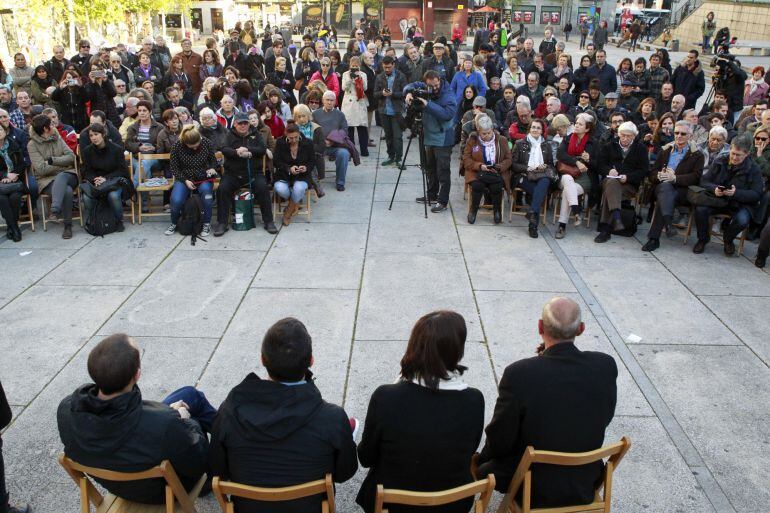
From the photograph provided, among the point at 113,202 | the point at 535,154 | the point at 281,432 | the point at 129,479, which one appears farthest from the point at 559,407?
the point at 113,202

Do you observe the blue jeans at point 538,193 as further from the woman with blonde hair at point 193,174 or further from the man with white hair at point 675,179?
the woman with blonde hair at point 193,174

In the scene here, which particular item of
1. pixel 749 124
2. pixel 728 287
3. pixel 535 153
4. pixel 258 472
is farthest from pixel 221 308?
pixel 749 124

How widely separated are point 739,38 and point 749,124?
25.4m

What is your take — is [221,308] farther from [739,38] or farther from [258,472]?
[739,38]

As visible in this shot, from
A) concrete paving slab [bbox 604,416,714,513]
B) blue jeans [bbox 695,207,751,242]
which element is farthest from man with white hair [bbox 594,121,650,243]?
concrete paving slab [bbox 604,416,714,513]

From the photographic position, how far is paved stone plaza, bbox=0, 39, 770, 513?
4.21m

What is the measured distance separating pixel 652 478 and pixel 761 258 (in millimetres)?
4582

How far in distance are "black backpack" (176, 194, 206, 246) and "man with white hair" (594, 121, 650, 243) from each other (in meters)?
5.10

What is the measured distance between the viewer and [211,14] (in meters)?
50.0

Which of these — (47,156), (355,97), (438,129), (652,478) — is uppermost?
(355,97)

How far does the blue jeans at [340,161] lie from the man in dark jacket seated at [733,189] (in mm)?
5067

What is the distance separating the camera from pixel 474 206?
28.7ft

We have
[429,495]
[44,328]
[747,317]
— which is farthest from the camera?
[747,317]

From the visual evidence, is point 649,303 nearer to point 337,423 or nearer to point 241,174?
point 337,423
